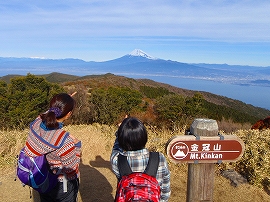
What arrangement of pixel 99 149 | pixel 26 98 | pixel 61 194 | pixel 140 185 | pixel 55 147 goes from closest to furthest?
pixel 140 185, pixel 55 147, pixel 61 194, pixel 99 149, pixel 26 98

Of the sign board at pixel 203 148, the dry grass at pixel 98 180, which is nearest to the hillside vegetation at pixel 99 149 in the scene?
the dry grass at pixel 98 180

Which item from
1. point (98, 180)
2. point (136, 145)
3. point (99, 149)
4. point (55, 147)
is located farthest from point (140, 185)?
point (99, 149)

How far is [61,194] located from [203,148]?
4.11ft

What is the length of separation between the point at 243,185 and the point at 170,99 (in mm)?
9885

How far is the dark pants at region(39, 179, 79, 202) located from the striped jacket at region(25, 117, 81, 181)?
0.11 metres

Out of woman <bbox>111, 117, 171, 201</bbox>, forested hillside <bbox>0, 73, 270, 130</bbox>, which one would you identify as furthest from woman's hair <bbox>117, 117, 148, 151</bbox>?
forested hillside <bbox>0, 73, 270, 130</bbox>

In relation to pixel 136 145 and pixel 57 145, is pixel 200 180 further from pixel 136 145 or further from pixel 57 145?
pixel 57 145

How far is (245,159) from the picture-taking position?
4215mm

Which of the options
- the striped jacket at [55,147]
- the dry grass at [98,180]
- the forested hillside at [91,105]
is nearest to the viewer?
the striped jacket at [55,147]

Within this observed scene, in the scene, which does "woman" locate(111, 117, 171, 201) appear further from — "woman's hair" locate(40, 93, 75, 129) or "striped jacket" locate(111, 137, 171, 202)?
"woman's hair" locate(40, 93, 75, 129)

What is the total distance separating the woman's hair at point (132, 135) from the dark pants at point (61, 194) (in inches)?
31.4

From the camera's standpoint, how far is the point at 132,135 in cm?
167

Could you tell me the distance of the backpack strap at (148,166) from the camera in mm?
1657

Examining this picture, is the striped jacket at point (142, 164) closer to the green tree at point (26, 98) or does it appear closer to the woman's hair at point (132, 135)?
the woman's hair at point (132, 135)
